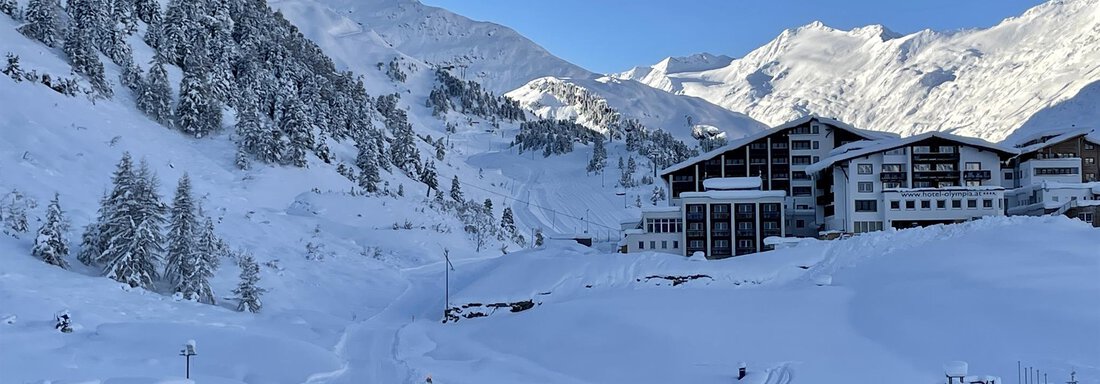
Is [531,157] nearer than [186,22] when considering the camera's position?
No

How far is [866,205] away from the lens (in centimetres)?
6059

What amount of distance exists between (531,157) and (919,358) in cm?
14196

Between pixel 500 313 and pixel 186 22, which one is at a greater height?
pixel 186 22

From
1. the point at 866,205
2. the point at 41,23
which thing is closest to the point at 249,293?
the point at 866,205

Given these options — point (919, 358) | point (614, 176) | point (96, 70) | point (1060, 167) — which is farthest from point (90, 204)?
point (614, 176)

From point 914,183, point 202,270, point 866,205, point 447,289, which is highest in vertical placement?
point 914,183

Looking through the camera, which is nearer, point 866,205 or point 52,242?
point 52,242

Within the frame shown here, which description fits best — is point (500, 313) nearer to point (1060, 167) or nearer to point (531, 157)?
point (1060, 167)

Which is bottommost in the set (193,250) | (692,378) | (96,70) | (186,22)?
(692,378)

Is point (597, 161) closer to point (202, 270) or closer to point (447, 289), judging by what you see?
point (447, 289)

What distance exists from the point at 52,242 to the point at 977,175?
54.2m

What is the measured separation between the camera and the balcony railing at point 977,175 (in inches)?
2432

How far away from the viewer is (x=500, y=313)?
44.7m

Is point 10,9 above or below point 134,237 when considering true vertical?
above
